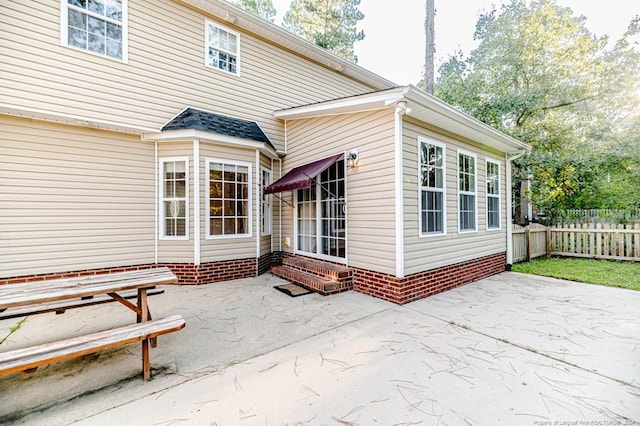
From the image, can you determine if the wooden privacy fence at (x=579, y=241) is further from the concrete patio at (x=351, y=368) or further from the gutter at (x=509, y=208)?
the concrete patio at (x=351, y=368)

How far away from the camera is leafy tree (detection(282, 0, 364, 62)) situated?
49.5 ft

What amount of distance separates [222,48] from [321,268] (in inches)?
251

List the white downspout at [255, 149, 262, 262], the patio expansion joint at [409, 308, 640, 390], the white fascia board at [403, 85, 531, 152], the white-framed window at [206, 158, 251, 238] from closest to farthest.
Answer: the patio expansion joint at [409, 308, 640, 390]
the white fascia board at [403, 85, 531, 152]
the white-framed window at [206, 158, 251, 238]
the white downspout at [255, 149, 262, 262]

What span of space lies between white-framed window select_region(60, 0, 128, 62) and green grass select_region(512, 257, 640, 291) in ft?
37.2

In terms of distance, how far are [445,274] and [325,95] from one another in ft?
22.7

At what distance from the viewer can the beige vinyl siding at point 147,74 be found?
16.2ft

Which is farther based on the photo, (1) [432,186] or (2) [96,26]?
(2) [96,26]

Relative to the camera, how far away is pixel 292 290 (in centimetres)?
536

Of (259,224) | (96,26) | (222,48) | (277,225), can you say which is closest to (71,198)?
(96,26)


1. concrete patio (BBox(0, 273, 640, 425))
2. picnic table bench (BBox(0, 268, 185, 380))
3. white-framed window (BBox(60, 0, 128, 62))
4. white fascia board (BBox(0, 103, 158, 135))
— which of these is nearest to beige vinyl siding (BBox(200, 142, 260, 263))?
white fascia board (BBox(0, 103, 158, 135))

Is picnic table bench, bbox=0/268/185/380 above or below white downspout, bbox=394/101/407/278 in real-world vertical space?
below

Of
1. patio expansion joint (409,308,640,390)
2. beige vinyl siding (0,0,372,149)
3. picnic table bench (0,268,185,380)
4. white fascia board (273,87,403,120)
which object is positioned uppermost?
beige vinyl siding (0,0,372,149)

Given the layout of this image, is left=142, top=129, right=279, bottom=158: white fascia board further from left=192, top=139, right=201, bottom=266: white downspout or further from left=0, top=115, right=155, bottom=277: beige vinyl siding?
left=0, top=115, right=155, bottom=277: beige vinyl siding

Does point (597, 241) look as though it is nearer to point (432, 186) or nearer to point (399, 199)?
point (432, 186)
